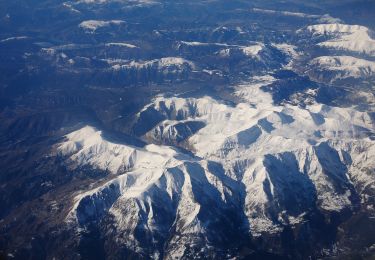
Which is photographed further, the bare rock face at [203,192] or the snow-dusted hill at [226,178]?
the snow-dusted hill at [226,178]

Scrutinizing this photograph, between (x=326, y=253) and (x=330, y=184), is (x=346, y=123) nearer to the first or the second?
(x=330, y=184)

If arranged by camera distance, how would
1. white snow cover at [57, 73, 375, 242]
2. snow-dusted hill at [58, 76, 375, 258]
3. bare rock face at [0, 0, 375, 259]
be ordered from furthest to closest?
white snow cover at [57, 73, 375, 242] → snow-dusted hill at [58, 76, 375, 258] → bare rock face at [0, 0, 375, 259]

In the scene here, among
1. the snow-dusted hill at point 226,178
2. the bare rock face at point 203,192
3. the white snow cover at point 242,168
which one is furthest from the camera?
the white snow cover at point 242,168

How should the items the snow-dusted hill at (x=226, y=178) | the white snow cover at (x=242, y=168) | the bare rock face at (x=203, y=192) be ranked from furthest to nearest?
the white snow cover at (x=242, y=168), the snow-dusted hill at (x=226, y=178), the bare rock face at (x=203, y=192)

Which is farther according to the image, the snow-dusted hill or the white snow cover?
the white snow cover

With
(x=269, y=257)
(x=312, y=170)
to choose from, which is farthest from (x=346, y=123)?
(x=269, y=257)

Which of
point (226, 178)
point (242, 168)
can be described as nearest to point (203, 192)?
point (226, 178)

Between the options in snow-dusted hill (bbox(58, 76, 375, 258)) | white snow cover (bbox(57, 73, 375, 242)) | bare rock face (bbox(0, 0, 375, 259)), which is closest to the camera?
bare rock face (bbox(0, 0, 375, 259))

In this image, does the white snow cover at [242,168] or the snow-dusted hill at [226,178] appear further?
the white snow cover at [242,168]
